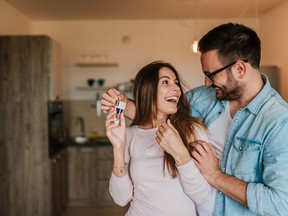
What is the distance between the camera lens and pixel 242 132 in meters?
1.47

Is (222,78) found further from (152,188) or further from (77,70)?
(77,70)

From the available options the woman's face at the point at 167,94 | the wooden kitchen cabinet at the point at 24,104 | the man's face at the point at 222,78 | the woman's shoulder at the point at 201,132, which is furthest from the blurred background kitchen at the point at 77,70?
the man's face at the point at 222,78

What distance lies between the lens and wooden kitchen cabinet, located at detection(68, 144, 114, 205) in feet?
16.8

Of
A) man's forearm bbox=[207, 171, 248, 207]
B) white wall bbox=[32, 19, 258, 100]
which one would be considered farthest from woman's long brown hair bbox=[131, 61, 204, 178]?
white wall bbox=[32, 19, 258, 100]

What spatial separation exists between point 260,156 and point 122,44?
4.66 m

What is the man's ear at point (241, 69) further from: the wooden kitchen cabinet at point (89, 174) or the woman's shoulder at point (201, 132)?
the wooden kitchen cabinet at point (89, 174)

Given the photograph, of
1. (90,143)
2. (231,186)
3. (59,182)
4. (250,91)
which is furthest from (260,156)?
(90,143)

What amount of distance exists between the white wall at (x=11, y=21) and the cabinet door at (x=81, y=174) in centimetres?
186

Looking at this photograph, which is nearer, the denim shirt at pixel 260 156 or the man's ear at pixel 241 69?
the denim shirt at pixel 260 156

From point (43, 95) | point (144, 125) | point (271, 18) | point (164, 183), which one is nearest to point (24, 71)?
point (43, 95)

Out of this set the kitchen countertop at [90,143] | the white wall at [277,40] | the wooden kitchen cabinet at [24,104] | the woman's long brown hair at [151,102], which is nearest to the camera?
the woman's long brown hair at [151,102]

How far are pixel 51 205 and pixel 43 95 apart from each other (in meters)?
1.34

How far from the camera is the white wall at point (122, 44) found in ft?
18.9

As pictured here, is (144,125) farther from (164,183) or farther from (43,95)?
(43,95)
